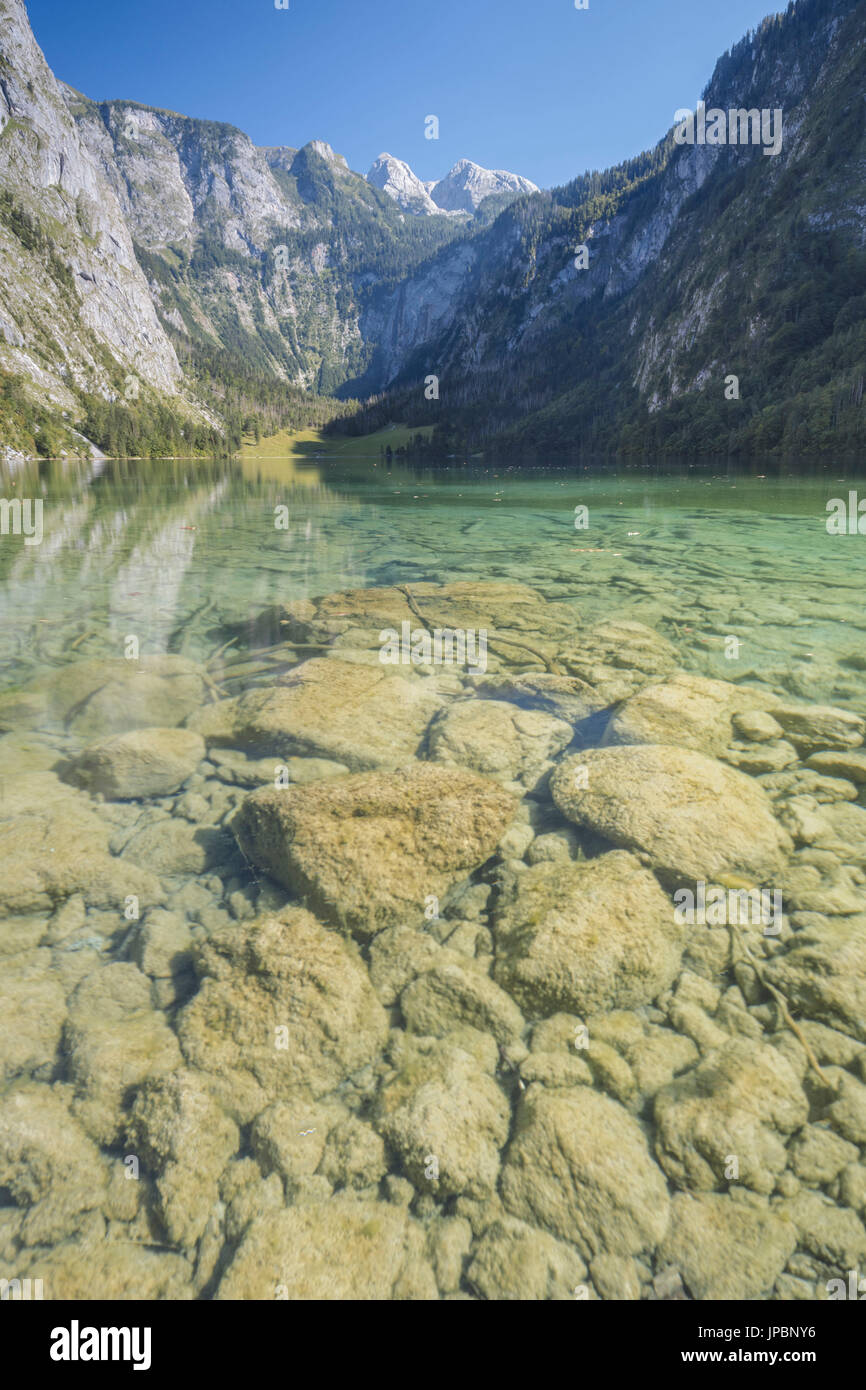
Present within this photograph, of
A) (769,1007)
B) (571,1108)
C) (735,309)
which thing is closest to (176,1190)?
(571,1108)

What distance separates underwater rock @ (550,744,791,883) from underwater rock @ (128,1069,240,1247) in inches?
112

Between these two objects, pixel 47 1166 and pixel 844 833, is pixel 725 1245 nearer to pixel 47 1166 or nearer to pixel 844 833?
pixel 47 1166

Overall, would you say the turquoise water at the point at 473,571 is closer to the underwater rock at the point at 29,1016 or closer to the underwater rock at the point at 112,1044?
the underwater rock at the point at 29,1016

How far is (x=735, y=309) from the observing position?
13088cm

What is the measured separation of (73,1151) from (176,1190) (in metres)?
0.52

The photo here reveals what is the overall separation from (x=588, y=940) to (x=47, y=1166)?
269 cm

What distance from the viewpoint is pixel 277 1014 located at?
125 inches

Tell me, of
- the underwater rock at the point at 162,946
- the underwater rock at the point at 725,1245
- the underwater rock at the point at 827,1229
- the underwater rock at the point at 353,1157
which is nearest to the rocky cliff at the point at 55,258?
the underwater rock at the point at 162,946

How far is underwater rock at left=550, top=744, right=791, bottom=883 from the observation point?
4047 mm

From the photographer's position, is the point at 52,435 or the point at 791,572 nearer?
the point at 791,572

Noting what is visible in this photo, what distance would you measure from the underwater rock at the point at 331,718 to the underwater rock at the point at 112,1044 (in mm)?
2532

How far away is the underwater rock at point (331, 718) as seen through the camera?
18.8ft
